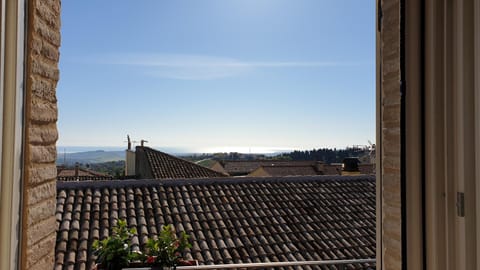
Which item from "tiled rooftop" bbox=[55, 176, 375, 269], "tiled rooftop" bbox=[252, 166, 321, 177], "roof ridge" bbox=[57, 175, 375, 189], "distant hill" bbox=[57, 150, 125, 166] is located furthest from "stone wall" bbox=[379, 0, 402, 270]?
"distant hill" bbox=[57, 150, 125, 166]

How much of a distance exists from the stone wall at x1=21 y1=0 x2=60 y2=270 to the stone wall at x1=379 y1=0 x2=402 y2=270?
109cm

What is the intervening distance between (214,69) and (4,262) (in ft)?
35.5

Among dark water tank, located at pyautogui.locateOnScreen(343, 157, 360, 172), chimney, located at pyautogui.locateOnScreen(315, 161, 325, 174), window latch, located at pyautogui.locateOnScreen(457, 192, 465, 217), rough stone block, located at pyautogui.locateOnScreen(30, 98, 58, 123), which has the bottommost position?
chimney, located at pyautogui.locateOnScreen(315, 161, 325, 174)

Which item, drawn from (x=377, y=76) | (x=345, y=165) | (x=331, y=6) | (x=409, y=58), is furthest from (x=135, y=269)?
(x=345, y=165)

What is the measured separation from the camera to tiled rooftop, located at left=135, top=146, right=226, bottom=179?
34.1 feet

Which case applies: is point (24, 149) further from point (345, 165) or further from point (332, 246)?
point (345, 165)

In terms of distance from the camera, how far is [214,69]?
11.5 meters

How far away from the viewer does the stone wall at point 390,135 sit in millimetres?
1236

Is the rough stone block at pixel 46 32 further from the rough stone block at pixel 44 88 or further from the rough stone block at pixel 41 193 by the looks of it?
the rough stone block at pixel 41 193

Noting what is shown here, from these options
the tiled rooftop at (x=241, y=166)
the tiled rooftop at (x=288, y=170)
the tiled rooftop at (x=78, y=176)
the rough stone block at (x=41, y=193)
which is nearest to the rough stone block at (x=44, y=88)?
the rough stone block at (x=41, y=193)

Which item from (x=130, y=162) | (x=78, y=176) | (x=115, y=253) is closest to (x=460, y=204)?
(x=115, y=253)

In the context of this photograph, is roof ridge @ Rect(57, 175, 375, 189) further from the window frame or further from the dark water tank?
the window frame

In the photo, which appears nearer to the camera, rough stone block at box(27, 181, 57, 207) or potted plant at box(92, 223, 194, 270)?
rough stone block at box(27, 181, 57, 207)

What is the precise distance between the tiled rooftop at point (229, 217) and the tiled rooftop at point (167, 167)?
3.11 m
